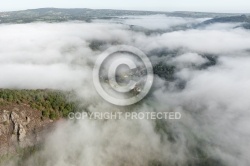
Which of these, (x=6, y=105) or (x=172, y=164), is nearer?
(x=6, y=105)

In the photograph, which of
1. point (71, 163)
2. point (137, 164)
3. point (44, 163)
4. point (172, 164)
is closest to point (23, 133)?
point (44, 163)

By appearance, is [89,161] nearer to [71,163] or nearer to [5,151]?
[71,163]

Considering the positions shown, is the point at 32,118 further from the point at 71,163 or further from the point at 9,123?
the point at 71,163

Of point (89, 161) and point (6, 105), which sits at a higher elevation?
point (6, 105)

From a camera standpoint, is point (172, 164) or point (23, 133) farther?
point (172, 164)

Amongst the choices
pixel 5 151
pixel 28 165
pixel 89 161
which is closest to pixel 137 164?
pixel 89 161

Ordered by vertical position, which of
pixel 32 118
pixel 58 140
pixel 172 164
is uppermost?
pixel 32 118
